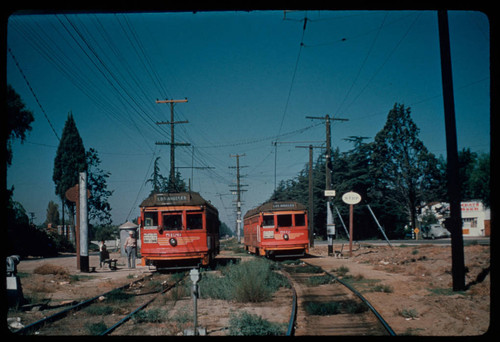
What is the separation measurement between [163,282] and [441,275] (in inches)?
377

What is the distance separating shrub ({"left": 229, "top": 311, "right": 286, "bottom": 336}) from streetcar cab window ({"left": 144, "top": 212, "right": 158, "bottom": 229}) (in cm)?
988

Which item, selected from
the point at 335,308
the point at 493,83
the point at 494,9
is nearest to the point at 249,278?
the point at 335,308

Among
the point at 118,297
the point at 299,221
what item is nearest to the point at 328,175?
the point at 299,221

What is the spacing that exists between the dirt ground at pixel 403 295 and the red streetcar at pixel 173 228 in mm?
1752

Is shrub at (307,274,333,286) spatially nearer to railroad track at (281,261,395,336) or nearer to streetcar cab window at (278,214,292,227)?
railroad track at (281,261,395,336)

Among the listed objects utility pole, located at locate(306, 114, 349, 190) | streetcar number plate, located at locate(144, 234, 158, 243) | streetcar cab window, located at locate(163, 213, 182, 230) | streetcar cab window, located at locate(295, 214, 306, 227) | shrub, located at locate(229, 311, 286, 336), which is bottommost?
shrub, located at locate(229, 311, 286, 336)

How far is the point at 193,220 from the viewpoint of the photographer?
17.6 meters

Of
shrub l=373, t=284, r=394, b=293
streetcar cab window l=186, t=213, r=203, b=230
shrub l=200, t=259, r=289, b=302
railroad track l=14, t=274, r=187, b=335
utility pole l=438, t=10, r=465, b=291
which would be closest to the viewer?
railroad track l=14, t=274, r=187, b=335

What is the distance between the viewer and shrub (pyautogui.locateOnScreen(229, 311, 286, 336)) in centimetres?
710

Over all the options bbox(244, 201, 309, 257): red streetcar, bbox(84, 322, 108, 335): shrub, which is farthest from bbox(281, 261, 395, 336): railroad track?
bbox(244, 201, 309, 257): red streetcar

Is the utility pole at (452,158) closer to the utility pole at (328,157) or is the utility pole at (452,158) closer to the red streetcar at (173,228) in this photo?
the red streetcar at (173,228)

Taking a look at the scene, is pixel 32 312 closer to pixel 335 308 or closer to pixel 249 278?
pixel 249 278

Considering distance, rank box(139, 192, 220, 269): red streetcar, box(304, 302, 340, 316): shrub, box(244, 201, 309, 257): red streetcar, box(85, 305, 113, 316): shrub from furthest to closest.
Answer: box(244, 201, 309, 257): red streetcar, box(139, 192, 220, 269): red streetcar, box(85, 305, 113, 316): shrub, box(304, 302, 340, 316): shrub

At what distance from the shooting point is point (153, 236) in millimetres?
17219
